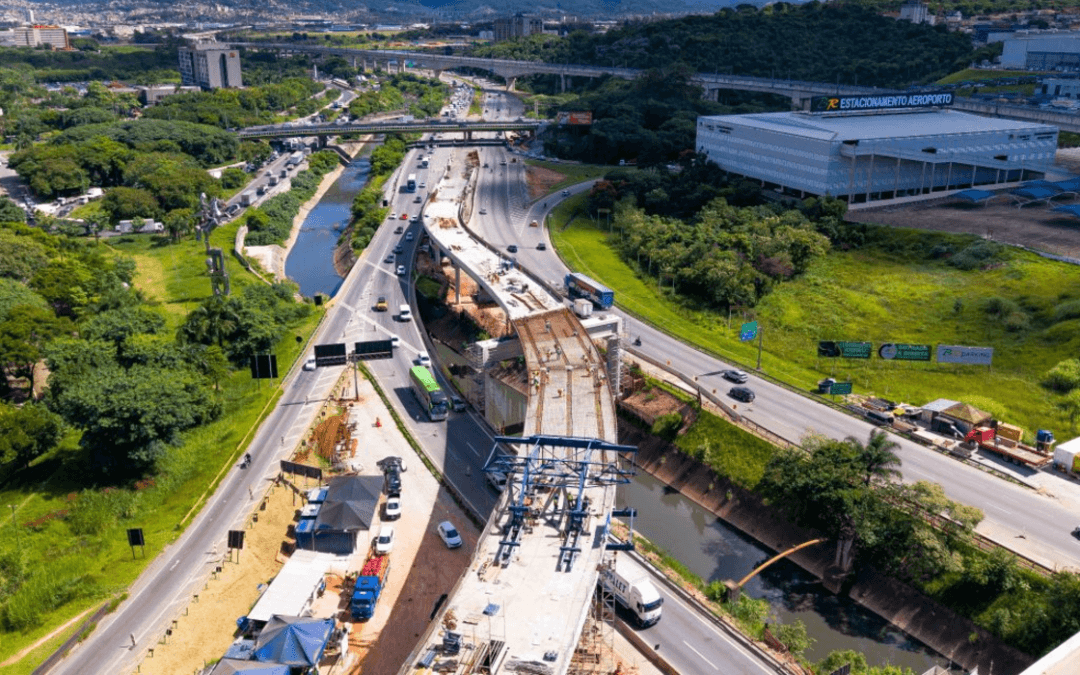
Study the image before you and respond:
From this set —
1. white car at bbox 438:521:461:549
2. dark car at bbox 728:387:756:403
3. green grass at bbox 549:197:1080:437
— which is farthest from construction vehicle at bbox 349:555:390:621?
green grass at bbox 549:197:1080:437

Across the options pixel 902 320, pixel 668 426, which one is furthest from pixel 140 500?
pixel 902 320

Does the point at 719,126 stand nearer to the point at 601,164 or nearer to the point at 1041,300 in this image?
the point at 601,164

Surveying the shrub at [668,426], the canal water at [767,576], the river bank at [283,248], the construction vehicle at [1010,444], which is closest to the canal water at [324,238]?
the river bank at [283,248]

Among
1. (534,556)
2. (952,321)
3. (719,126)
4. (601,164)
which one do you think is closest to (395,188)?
(601,164)

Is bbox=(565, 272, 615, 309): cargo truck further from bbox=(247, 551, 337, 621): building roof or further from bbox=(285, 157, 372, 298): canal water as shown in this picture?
bbox=(247, 551, 337, 621): building roof

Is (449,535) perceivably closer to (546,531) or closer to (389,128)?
(546,531)
